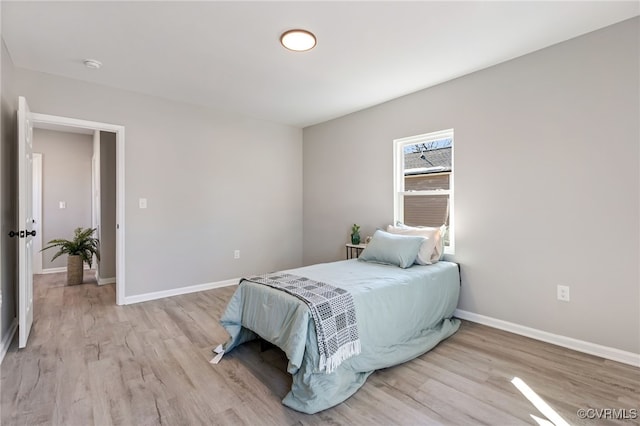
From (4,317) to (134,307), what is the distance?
1.10 m

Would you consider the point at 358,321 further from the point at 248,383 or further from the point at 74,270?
the point at 74,270

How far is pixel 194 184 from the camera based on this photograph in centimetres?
404

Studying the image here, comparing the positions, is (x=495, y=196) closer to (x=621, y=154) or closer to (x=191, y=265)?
(x=621, y=154)

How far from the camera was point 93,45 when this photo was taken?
254cm

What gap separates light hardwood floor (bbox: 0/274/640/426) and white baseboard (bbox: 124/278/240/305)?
720mm

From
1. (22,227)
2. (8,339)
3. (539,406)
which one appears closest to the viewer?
(539,406)

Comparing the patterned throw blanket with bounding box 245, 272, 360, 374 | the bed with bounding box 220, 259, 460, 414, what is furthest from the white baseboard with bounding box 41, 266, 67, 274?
the patterned throw blanket with bounding box 245, 272, 360, 374

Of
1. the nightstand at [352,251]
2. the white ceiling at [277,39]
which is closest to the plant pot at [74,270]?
the white ceiling at [277,39]

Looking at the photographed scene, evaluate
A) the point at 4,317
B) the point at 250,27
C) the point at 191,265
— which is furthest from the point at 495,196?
the point at 4,317

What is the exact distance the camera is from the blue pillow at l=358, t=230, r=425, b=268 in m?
2.85

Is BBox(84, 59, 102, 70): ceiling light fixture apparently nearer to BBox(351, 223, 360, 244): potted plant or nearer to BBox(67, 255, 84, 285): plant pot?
BBox(67, 255, 84, 285): plant pot

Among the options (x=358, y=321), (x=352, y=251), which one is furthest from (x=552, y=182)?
(x=352, y=251)

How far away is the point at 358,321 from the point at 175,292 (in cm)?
279

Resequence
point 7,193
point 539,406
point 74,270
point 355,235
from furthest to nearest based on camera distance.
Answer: point 74,270
point 355,235
point 7,193
point 539,406
